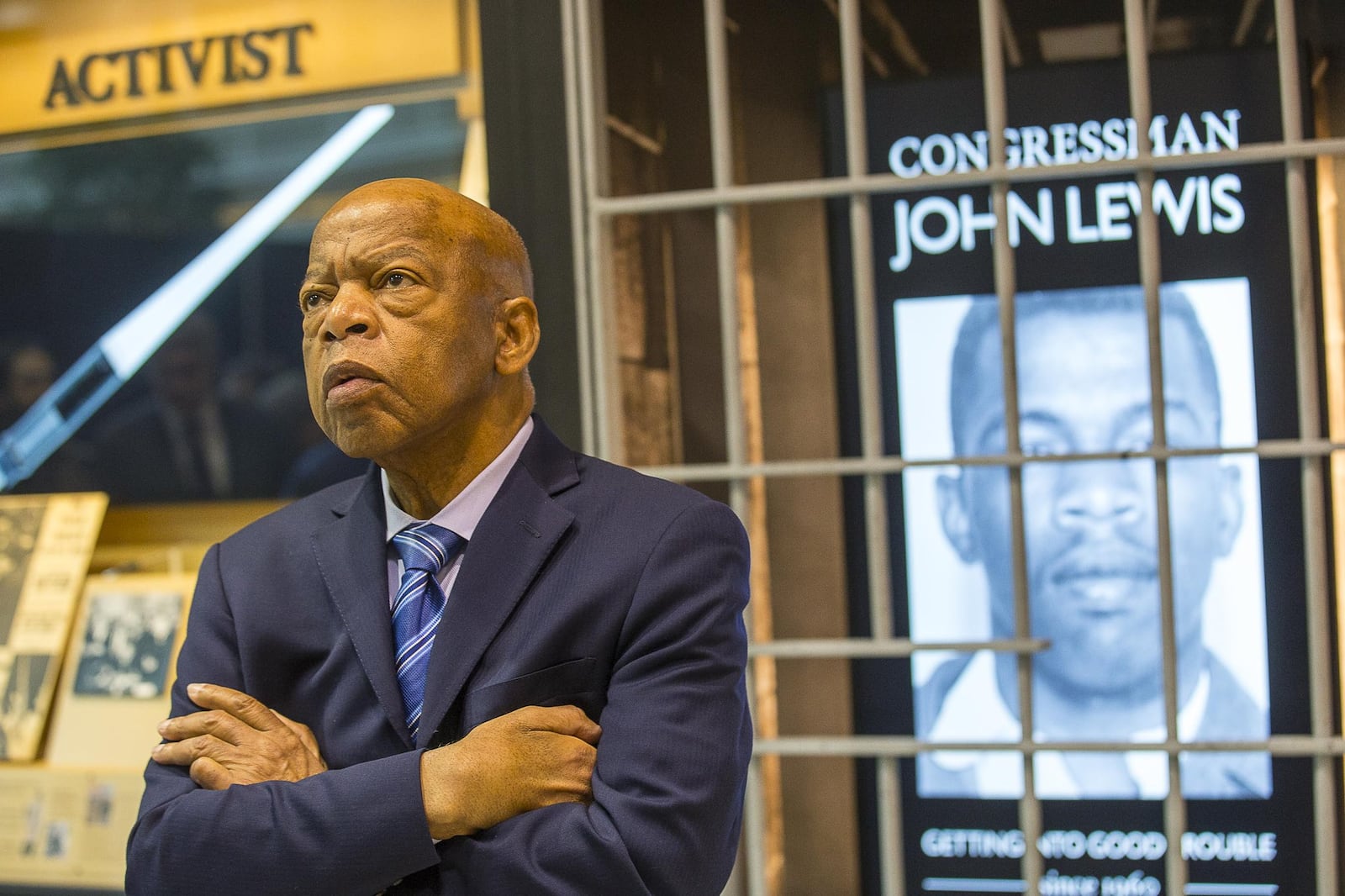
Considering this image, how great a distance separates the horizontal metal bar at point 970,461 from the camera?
97.3 inches

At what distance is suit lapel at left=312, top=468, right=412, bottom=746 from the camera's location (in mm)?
1504

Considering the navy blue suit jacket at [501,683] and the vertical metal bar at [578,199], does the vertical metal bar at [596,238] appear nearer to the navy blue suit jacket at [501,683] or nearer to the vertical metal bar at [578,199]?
the vertical metal bar at [578,199]

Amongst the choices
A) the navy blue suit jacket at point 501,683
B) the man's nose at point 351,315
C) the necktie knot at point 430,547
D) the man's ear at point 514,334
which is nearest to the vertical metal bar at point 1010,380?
the navy blue suit jacket at point 501,683

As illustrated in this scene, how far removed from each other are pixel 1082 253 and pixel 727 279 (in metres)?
0.79

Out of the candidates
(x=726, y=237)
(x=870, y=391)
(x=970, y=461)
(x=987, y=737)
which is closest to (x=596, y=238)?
(x=726, y=237)

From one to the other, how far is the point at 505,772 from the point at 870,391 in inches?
58.4

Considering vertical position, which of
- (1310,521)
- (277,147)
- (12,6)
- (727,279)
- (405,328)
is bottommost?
(1310,521)

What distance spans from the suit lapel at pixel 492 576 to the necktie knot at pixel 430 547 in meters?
0.04

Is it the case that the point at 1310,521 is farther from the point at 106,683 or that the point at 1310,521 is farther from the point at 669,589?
the point at 106,683

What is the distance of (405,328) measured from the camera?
1484mm

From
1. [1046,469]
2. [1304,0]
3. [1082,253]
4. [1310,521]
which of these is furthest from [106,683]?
[1304,0]

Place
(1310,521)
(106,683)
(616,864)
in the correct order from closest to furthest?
(616,864) < (1310,521) < (106,683)

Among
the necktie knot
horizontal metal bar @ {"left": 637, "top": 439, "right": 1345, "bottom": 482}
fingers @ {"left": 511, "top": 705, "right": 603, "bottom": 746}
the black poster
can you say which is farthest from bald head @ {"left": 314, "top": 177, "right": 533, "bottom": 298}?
the black poster

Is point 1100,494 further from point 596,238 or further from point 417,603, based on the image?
point 417,603
